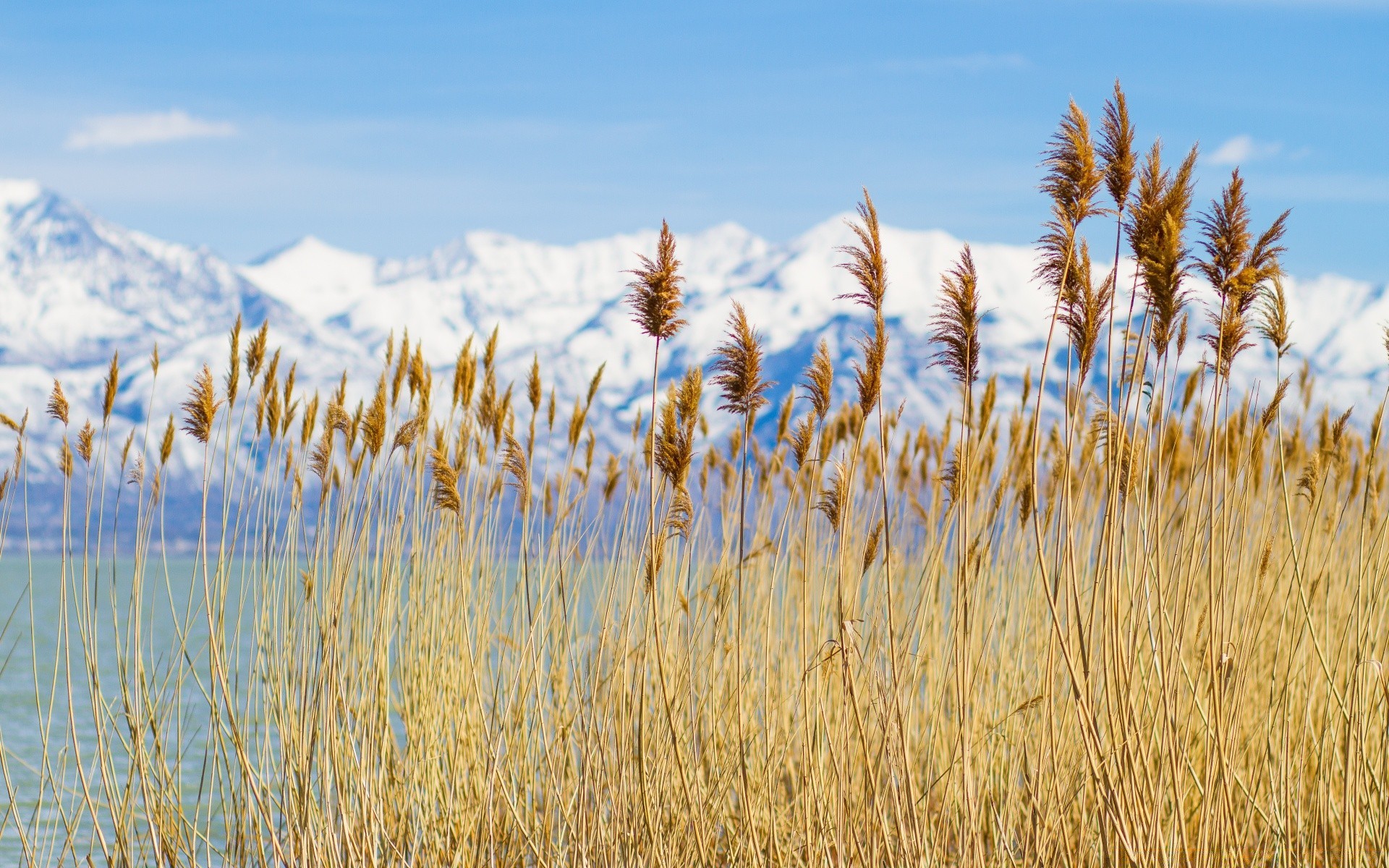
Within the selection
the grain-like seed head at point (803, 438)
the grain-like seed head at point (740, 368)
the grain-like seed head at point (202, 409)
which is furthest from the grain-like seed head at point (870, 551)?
the grain-like seed head at point (202, 409)

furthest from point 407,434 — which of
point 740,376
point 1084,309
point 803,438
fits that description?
point 1084,309

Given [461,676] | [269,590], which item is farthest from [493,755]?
[269,590]

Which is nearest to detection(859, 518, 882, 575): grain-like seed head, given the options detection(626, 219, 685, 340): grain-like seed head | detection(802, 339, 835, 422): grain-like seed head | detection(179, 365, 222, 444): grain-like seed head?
detection(802, 339, 835, 422): grain-like seed head

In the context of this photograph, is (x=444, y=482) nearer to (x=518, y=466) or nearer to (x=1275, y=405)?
(x=518, y=466)

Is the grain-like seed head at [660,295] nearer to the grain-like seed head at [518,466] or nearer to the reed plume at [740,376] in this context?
the reed plume at [740,376]

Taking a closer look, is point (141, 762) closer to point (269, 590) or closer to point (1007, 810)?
point (269, 590)

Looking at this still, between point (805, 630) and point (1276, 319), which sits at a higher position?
point (1276, 319)

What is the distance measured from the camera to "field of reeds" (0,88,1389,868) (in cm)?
276

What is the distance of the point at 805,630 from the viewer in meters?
3.59

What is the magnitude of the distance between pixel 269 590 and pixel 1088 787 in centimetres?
268

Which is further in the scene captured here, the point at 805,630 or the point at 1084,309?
the point at 805,630

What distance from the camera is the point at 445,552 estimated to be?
15.1ft

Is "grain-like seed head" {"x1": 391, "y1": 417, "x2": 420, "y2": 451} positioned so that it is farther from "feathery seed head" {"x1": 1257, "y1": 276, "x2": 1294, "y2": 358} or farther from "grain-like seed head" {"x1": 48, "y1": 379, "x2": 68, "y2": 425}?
"feathery seed head" {"x1": 1257, "y1": 276, "x2": 1294, "y2": 358}

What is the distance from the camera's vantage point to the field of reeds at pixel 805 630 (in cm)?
276
